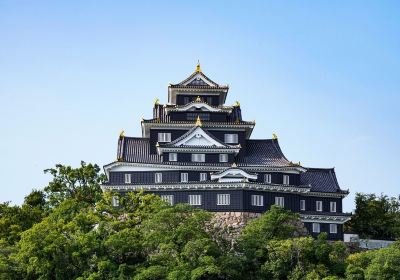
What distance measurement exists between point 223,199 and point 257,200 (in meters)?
2.28

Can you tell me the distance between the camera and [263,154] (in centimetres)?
5994

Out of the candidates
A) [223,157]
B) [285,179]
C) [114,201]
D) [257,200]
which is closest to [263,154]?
[285,179]

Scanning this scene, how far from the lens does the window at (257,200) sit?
55688mm

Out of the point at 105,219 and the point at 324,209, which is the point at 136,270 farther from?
the point at 324,209

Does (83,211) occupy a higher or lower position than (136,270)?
higher

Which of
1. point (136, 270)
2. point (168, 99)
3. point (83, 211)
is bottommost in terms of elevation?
point (136, 270)

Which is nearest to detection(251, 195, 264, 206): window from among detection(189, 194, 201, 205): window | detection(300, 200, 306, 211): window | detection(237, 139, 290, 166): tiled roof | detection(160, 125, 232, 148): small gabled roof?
detection(237, 139, 290, 166): tiled roof

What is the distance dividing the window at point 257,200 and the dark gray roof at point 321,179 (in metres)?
4.25

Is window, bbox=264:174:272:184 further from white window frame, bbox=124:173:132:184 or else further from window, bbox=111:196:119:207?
window, bbox=111:196:119:207

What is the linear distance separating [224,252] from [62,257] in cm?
938

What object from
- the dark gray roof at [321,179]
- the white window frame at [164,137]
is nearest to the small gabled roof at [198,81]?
the white window frame at [164,137]

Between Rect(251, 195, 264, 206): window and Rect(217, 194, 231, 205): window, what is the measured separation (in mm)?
1602

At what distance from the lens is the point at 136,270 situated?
47281mm

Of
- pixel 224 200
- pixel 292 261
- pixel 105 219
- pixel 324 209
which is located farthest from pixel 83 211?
pixel 324 209
